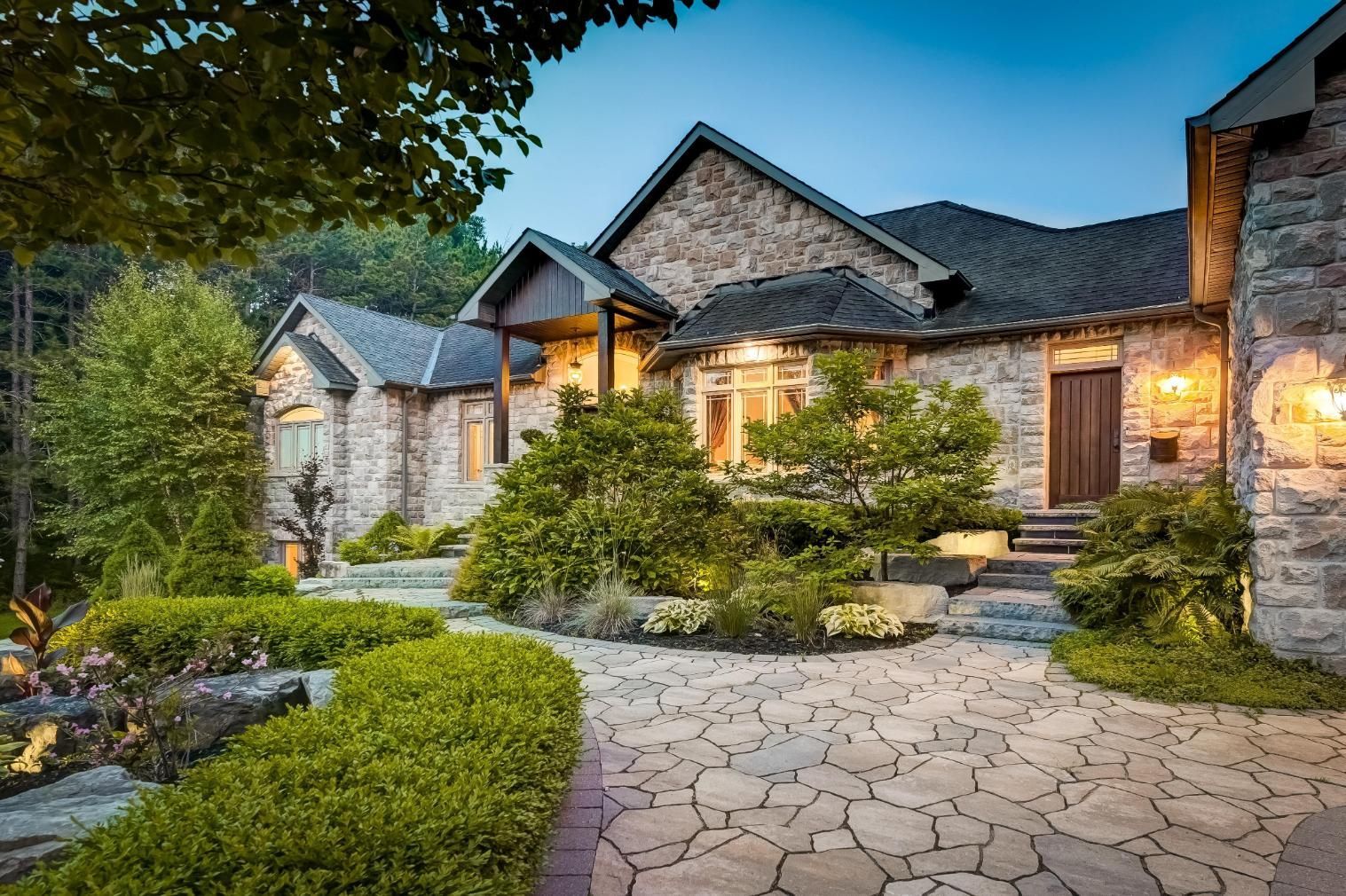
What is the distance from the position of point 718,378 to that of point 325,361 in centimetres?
963

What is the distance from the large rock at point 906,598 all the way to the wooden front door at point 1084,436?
372cm

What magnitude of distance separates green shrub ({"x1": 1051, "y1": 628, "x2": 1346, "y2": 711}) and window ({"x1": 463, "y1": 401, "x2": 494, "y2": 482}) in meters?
11.9

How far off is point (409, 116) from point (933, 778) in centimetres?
381

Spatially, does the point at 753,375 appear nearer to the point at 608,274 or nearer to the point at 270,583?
the point at 608,274

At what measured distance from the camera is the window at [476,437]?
15039 millimetres

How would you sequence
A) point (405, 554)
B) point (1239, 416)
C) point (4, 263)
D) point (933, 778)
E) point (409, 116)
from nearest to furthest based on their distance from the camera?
point (409, 116)
point (933, 778)
point (1239, 416)
point (405, 554)
point (4, 263)

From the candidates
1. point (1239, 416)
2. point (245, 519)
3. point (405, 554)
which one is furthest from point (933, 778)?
point (245, 519)

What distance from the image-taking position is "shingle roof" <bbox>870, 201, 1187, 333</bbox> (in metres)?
9.64

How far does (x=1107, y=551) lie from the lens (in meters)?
6.74

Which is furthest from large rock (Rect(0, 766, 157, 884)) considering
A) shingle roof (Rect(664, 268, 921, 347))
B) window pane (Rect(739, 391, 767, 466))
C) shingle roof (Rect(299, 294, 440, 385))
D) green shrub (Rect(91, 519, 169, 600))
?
shingle roof (Rect(299, 294, 440, 385))

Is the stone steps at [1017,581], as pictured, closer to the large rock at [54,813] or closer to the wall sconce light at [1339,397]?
the wall sconce light at [1339,397]

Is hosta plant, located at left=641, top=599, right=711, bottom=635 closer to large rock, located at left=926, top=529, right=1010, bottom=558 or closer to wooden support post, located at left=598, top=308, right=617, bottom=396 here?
large rock, located at left=926, top=529, right=1010, bottom=558

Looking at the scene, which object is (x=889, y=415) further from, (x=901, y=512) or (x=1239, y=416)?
(x=1239, y=416)

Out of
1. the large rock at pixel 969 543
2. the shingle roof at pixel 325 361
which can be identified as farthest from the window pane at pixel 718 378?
the shingle roof at pixel 325 361
